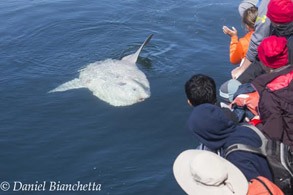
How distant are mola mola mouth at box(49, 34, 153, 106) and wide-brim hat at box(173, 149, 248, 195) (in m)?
4.80

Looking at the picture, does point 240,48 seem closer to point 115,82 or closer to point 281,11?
point 281,11

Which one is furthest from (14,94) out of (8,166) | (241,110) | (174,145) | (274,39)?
(274,39)

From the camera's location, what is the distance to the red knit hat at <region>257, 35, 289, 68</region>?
4.42 m

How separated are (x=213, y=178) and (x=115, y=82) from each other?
5812mm

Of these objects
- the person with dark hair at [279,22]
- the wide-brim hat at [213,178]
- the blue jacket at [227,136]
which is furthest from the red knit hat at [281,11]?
the wide-brim hat at [213,178]

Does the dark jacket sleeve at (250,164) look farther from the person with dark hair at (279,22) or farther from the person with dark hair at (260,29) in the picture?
the person with dark hair at (260,29)

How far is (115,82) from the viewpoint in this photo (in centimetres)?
863

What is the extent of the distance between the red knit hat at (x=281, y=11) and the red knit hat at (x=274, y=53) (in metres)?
0.60

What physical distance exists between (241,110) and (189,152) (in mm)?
1584

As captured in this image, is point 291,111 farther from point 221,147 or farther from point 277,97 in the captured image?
point 221,147

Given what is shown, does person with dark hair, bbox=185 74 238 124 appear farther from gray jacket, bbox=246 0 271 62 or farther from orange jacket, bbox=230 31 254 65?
orange jacket, bbox=230 31 254 65

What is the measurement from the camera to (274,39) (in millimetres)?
4504
